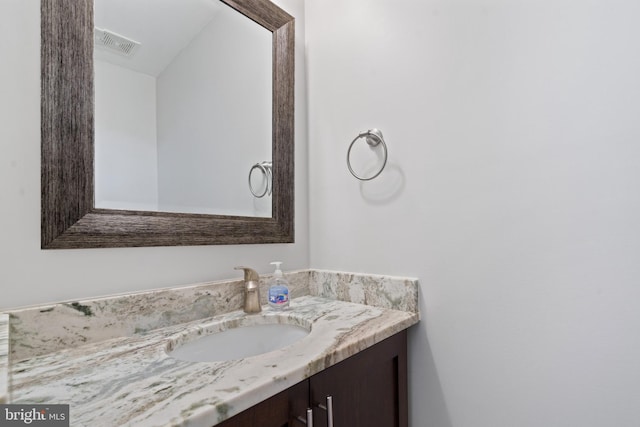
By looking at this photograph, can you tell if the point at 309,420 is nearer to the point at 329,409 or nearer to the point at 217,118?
the point at 329,409

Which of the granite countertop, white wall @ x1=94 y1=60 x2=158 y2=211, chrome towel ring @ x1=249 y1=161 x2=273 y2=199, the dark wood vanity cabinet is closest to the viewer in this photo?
the granite countertop

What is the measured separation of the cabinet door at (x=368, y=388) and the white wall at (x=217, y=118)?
667mm

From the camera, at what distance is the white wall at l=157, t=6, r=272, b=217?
103cm

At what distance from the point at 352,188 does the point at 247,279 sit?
0.53m

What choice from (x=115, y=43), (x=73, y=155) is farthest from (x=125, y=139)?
(x=115, y=43)

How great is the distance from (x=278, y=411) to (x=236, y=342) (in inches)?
16.6

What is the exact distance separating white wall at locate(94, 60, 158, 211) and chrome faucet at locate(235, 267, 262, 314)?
368 millimetres

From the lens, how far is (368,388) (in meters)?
0.88

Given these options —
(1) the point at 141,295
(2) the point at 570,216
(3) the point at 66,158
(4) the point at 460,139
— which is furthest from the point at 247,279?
(2) the point at 570,216

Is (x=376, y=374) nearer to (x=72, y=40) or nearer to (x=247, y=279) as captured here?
(x=247, y=279)

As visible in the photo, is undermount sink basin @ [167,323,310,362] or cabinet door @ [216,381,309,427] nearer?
cabinet door @ [216,381,309,427]

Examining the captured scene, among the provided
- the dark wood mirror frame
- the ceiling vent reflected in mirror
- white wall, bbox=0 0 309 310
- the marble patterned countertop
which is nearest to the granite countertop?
the marble patterned countertop

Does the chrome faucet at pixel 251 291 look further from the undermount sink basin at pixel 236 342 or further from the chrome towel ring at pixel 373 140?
the chrome towel ring at pixel 373 140

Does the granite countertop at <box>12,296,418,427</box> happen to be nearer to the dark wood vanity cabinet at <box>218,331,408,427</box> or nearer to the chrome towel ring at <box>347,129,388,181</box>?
the dark wood vanity cabinet at <box>218,331,408,427</box>
